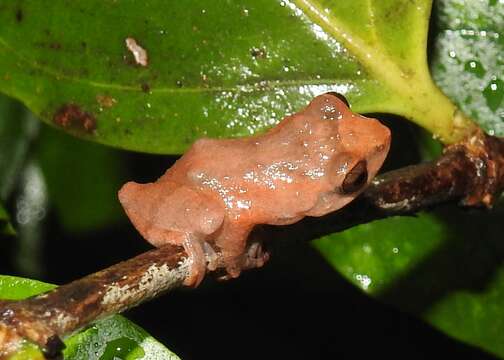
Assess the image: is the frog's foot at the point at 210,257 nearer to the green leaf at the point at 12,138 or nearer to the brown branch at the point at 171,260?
the brown branch at the point at 171,260

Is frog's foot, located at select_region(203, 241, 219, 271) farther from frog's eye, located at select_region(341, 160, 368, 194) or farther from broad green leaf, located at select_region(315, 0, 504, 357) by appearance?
broad green leaf, located at select_region(315, 0, 504, 357)

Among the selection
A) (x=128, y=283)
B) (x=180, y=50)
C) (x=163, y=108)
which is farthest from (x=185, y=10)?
(x=128, y=283)

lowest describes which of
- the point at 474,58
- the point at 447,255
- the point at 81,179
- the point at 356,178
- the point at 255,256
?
the point at 81,179

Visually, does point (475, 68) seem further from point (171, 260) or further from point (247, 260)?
point (171, 260)

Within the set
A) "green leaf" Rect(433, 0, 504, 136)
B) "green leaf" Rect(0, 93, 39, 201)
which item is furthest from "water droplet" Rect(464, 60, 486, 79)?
"green leaf" Rect(0, 93, 39, 201)

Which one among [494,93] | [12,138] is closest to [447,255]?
[494,93]

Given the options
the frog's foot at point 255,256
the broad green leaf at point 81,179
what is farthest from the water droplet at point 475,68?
the broad green leaf at point 81,179
